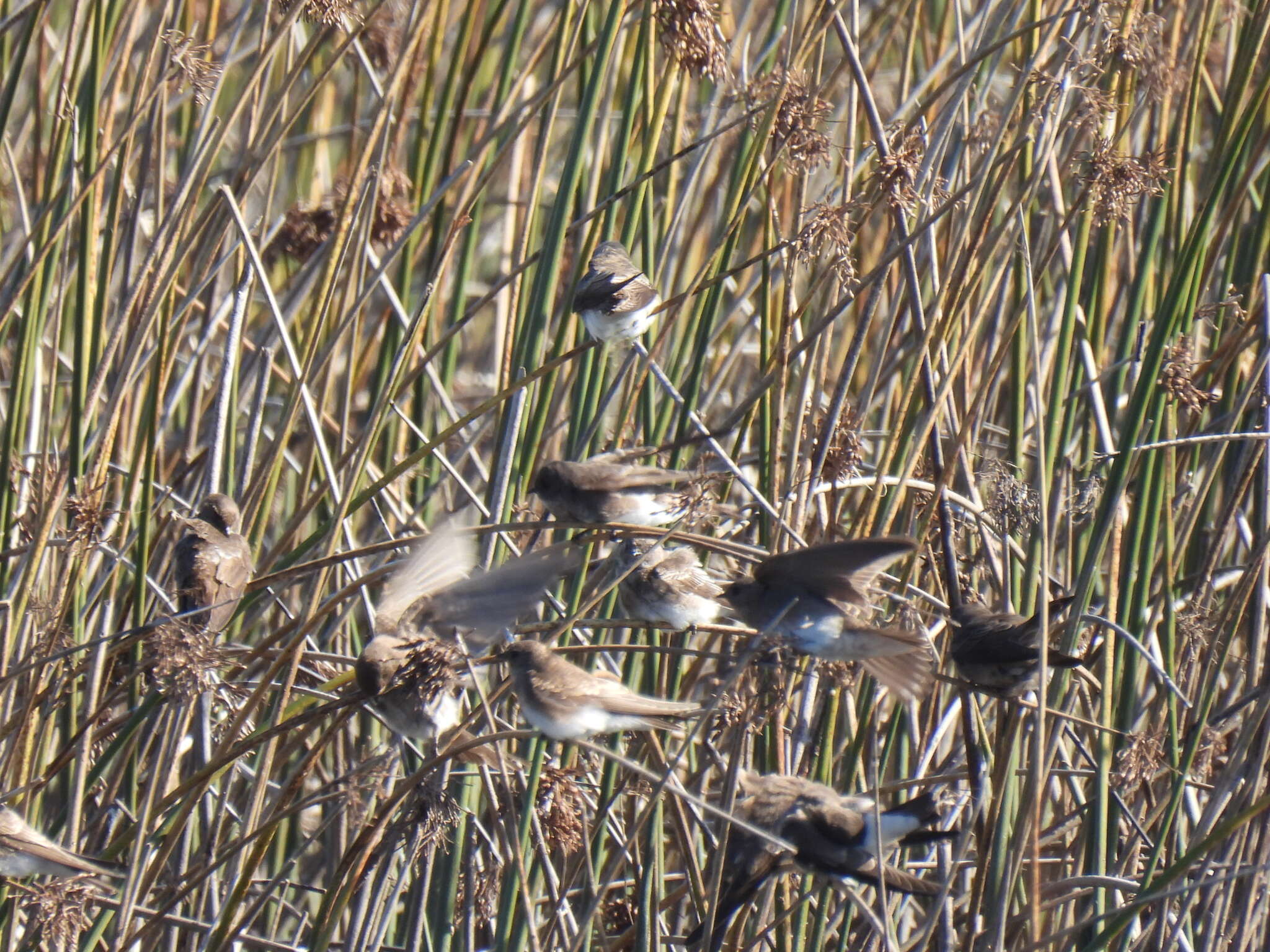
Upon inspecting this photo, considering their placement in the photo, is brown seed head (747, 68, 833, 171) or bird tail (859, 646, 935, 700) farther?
brown seed head (747, 68, 833, 171)

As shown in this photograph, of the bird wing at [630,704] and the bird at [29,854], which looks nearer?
the bird wing at [630,704]

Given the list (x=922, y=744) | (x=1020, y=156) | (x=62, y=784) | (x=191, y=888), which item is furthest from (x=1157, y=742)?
(x=62, y=784)

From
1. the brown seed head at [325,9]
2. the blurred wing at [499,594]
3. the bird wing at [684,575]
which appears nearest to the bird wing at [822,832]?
the bird wing at [684,575]

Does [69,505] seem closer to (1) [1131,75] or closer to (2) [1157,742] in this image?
(2) [1157,742]

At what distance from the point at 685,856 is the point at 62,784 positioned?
145 cm

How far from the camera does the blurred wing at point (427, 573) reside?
7.21ft

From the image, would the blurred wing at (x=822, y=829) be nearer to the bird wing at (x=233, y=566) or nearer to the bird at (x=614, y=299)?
the bird at (x=614, y=299)

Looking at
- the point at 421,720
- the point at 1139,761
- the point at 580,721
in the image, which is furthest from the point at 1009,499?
the point at 421,720

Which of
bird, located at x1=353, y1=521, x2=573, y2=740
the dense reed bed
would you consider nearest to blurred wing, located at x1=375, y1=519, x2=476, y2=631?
bird, located at x1=353, y1=521, x2=573, y2=740

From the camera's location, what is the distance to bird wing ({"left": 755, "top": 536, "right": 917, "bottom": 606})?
182 centimetres

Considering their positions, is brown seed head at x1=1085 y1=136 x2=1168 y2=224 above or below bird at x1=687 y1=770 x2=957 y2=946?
above

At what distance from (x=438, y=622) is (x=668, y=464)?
2.80 feet

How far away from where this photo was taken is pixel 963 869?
9.63 ft

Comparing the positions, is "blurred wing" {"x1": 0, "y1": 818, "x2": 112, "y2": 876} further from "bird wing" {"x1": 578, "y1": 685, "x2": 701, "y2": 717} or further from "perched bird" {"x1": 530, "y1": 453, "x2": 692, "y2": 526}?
"perched bird" {"x1": 530, "y1": 453, "x2": 692, "y2": 526}
